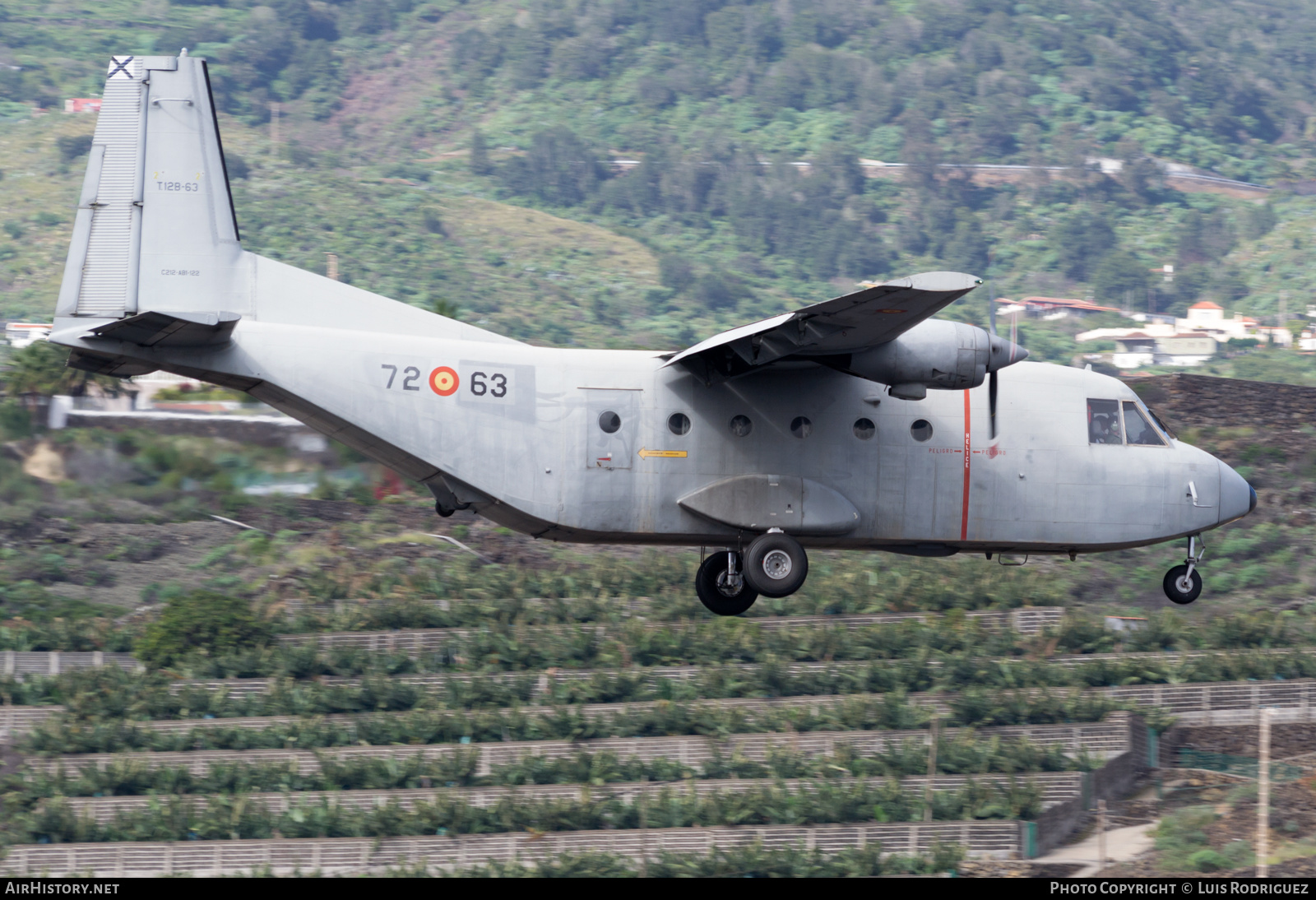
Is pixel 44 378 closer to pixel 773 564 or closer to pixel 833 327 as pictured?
pixel 773 564

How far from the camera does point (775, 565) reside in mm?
17688

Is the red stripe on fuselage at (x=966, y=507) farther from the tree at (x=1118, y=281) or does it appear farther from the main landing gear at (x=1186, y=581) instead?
the tree at (x=1118, y=281)

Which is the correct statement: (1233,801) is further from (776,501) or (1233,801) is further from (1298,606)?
(776,501)

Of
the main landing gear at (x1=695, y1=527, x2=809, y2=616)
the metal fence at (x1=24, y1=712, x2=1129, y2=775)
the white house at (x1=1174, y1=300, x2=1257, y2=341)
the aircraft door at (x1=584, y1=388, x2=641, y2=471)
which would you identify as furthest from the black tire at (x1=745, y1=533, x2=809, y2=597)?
the white house at (x1=1174, y1=300, x2=1257, y2=341)

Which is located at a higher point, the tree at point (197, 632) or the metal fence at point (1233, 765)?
the tree at point (197, 632)

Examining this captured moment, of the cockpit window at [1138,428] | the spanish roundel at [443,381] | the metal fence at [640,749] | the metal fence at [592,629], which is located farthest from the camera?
the metal fence at [592,629]

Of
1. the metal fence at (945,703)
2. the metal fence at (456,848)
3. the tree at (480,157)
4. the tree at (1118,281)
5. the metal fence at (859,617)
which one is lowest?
the metal fence at (456,848)

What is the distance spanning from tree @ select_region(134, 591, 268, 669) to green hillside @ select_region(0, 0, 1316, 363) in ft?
157

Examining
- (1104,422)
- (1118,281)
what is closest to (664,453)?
(1104,422)

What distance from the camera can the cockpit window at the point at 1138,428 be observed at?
1919cm

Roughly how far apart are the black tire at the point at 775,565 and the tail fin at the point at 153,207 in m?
6.89

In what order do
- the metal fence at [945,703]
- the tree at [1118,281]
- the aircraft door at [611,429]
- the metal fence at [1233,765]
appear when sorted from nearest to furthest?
the aircraft door at [611,429] < the metal fence at [1233,765] < the metal fence at [945,703] < the tree at [1118,281]

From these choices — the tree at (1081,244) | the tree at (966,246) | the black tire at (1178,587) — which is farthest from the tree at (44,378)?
the tree at (1081,244)

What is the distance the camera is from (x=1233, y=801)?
2425 cm
